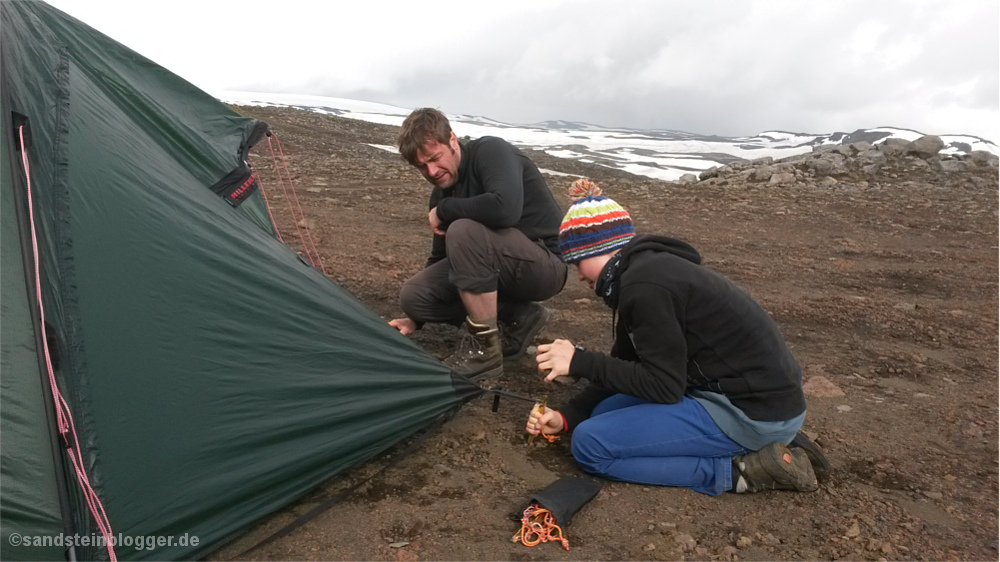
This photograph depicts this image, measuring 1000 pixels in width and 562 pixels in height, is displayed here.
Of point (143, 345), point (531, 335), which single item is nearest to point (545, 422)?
point (531, 335)

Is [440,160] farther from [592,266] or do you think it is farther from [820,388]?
[820,388]

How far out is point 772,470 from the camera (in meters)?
2.75

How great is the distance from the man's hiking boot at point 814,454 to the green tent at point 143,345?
4.98 ft

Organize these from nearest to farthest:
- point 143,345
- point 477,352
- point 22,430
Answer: point 22,430 → point 143,345 → point 477,352

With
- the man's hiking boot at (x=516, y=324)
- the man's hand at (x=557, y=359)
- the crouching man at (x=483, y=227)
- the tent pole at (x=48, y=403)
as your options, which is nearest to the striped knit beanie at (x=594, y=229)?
the man's hand at (x=557, y=359)

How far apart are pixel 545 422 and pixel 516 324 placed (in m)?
1.16

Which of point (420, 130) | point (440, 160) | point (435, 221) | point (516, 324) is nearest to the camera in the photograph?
point (420, 130)

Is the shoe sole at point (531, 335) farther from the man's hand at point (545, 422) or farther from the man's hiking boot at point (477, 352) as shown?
the man's hand at point (545, 422)

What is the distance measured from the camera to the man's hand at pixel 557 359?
2.73 m

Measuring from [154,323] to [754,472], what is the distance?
2220 millimetres

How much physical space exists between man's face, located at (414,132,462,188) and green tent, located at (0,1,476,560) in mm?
810

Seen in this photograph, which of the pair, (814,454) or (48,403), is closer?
(48,403)

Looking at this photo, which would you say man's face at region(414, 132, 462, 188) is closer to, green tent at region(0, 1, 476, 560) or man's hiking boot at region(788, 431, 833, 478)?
green tent at region(0, 1, 476, 560)

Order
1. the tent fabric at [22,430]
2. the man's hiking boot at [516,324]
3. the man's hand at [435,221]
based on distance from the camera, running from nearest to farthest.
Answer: the tent fabric at [22,430]
the man's hand at [435,221]
the man's hiking boot at [516,324]
